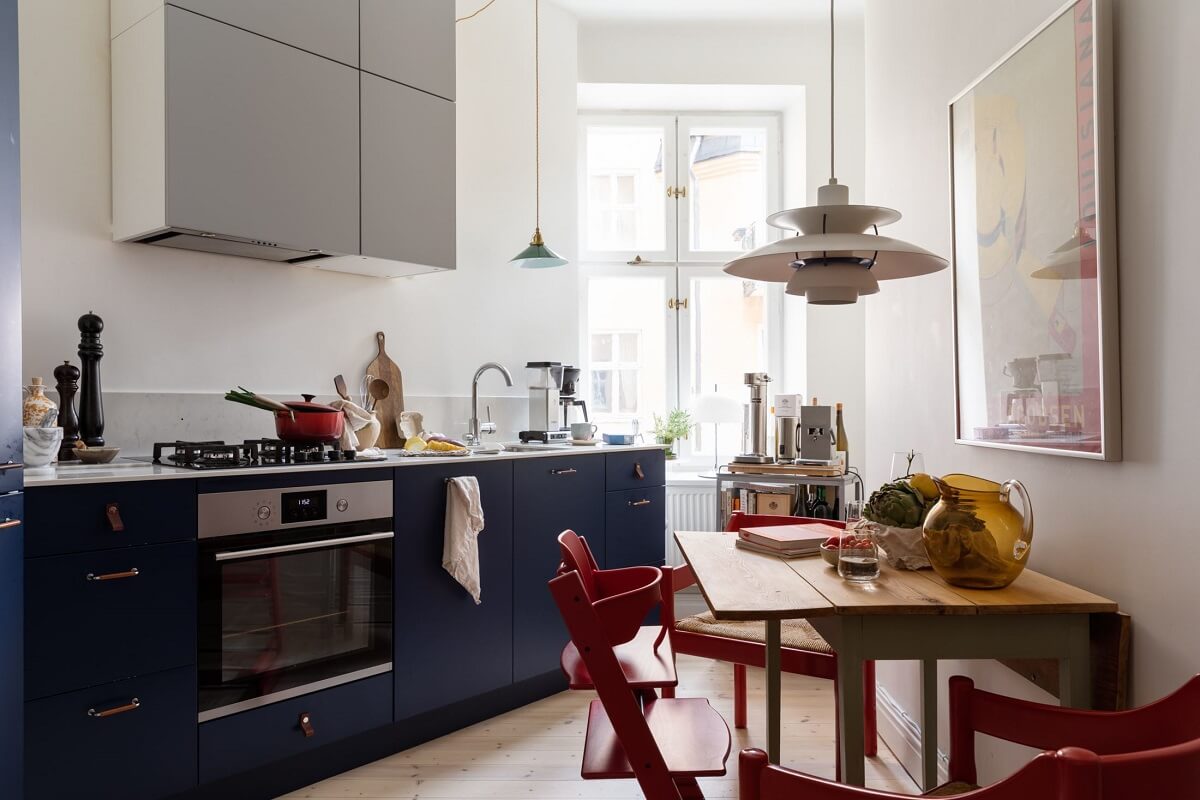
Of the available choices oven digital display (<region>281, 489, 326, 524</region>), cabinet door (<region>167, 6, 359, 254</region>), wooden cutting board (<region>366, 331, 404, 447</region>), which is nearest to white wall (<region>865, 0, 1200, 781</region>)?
oven digital display (<region>281, 489, 326, 524</region>)

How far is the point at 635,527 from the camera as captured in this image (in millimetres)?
3689

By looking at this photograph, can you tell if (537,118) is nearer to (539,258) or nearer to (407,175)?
(539,258)

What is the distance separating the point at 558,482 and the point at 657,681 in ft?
4.68

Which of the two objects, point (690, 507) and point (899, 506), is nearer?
point (899, 506)

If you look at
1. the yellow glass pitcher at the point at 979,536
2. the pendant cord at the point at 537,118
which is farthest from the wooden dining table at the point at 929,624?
the pendant cord at the point at 537,118

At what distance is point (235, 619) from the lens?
2.30m

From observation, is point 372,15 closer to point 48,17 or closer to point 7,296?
point 48,17

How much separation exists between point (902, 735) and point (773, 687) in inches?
44.2

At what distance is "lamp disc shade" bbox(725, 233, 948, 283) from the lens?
5.48 ft

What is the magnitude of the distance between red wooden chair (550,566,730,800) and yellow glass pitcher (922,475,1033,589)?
600 mm

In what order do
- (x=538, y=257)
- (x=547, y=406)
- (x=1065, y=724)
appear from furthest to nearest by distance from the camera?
(x=547, y=406)
(x=538, y=257)
(x=1065, y=724)

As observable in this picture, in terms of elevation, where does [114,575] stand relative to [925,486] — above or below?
below

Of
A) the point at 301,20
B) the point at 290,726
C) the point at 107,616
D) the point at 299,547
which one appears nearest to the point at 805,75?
the point at 301,20

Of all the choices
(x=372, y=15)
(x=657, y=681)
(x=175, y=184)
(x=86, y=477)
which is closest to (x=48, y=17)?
(x=175, y=184)
